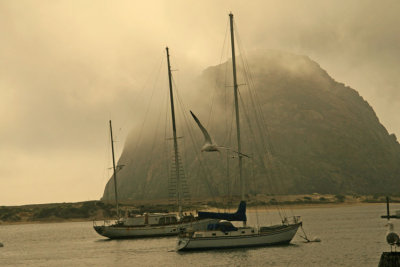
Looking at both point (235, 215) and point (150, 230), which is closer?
point (235, 215)

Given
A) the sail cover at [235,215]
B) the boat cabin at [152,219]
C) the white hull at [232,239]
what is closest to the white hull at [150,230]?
the boat cabin at [152,219]

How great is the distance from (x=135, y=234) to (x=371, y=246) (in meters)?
36.5

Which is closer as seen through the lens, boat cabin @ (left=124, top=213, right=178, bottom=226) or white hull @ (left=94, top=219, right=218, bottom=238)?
white hull @ (left=94, top=219, right=218, bottom=238)

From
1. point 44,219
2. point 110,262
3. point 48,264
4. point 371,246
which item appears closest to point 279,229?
point 371,246

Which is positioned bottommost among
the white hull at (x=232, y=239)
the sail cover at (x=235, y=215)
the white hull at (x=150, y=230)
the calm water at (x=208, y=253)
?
A: the calm water at (x=208, y=253)

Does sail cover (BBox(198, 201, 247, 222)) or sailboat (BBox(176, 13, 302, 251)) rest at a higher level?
sail cover (BBox(198, 201, 247, 222))

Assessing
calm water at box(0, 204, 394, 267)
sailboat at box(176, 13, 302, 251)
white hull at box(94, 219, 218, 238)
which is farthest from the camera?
white hull at box(94, 219, 218, 238)

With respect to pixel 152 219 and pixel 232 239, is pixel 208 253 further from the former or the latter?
pixel 152 219

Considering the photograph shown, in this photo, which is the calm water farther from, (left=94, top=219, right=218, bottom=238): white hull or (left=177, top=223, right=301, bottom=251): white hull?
(left=94, top=219, right=218, bottom=238): white hull

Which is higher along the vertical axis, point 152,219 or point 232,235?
point 152,219

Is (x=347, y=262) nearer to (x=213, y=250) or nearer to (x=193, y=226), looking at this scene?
(x=213, y=250)

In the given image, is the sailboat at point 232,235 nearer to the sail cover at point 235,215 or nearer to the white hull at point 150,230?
the sail cover at point 235,215

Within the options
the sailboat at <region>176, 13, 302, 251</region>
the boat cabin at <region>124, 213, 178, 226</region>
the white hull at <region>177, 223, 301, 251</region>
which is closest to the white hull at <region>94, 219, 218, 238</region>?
the boat cabin at <region>124, 213, 178, 226</region>

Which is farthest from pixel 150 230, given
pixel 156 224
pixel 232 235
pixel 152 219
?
pixel 232 235
